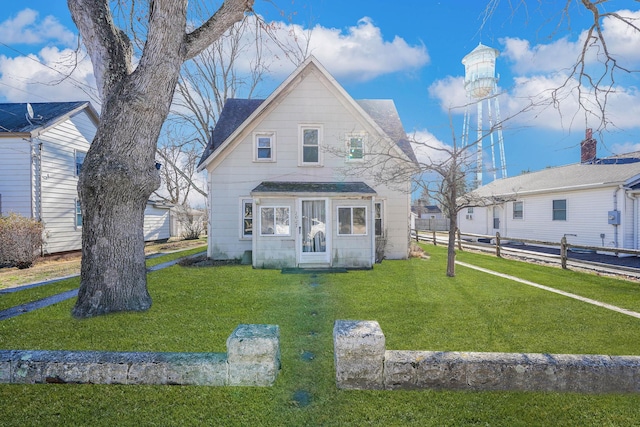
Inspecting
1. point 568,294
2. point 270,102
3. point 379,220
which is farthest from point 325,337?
point 270,102

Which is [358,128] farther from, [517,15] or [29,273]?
[29,273]

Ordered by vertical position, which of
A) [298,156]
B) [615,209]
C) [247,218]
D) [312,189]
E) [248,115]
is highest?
[248,115]

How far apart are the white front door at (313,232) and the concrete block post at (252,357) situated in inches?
322

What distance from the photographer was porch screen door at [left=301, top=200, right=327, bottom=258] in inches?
459

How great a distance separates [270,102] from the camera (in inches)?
505

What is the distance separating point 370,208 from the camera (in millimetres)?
11641

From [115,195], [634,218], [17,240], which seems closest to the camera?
[115,195]

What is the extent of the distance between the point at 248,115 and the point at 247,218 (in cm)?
601

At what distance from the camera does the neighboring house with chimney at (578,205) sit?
44.9 ft

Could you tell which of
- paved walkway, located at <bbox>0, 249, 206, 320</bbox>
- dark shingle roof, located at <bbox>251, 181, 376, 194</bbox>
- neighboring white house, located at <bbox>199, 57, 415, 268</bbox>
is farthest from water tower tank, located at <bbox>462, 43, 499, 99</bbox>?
paved walkway, located at <bbox>0, 249, 206, 320</bbox>

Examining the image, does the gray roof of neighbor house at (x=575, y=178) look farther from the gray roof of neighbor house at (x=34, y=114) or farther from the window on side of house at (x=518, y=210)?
the gray roof of neighbor house at (x=34, y=114)

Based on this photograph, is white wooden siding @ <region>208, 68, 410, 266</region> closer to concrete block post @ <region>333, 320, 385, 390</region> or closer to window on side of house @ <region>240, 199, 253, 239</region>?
window on side of house @ <region>240, 199, 253, 239</region>

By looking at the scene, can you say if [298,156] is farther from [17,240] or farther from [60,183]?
[60,183]

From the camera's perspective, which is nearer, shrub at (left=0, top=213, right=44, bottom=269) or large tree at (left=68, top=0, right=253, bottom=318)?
large tree at (left=68, top=0, right=253, bottom=318)
